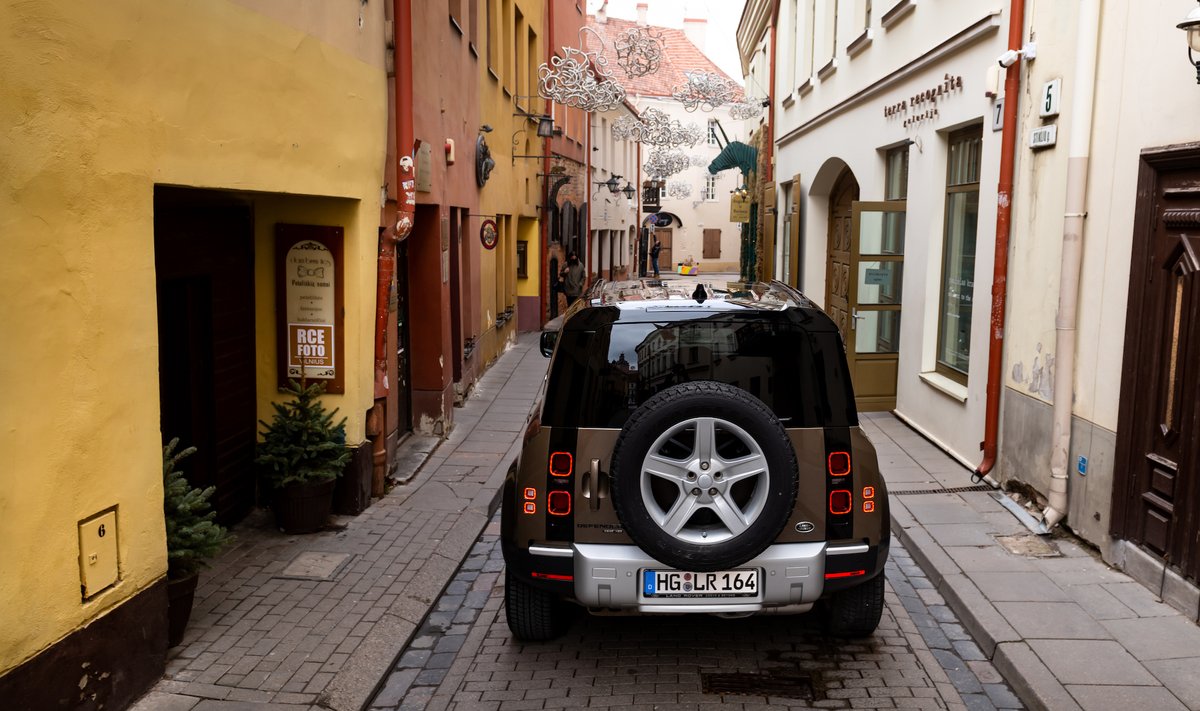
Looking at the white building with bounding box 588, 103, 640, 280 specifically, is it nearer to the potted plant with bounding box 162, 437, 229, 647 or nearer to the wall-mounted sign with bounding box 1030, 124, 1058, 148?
the wall-mounted sign with bounding box 1030, 124, 1058, 148

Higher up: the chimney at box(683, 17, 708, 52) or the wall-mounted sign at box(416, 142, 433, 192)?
the chimney at box(683, 17, 708, 52)

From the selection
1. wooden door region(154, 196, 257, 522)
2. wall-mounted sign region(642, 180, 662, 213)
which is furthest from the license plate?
wall-mounted sign region(642, 180, 662, 213)

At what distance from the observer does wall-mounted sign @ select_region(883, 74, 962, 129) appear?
977cm

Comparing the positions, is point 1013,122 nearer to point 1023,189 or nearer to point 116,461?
point 1023,189

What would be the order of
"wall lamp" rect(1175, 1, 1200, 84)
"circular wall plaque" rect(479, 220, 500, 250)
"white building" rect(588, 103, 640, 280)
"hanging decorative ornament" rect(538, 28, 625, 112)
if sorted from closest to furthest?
"wall lamp" rect(1175, 1, 1200, 84)
"circular wall plaque" rect(479, 220, 500, 250)
"hanging decorative ornament" rect(538, 28, 625, 112)
"white building" rect(588, 103, 640, 280)

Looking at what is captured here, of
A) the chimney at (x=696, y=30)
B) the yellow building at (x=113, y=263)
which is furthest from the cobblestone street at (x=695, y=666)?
the chimney at (x=696, y=30)

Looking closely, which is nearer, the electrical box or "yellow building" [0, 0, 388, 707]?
"yellow building" [0, 0, 388, 707]

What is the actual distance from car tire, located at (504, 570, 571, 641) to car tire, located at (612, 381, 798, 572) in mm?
1051

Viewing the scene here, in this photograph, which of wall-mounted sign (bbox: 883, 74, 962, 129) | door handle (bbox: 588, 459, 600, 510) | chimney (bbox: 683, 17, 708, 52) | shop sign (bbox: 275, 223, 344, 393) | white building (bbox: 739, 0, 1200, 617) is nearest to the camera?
door handle (bbox: 588, 459, 600, 510)

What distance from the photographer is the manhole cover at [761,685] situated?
16.1 ft

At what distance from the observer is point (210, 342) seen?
694cm

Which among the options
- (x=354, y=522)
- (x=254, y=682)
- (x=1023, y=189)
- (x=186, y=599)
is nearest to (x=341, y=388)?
(x=354, y=522)

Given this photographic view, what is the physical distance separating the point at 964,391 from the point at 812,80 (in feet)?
29.9

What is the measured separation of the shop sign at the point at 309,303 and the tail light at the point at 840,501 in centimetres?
410
